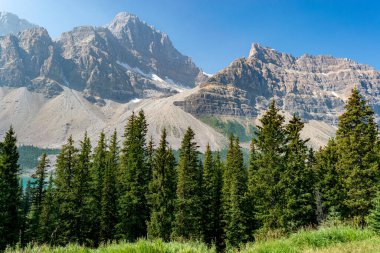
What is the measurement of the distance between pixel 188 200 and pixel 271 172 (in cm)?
1307

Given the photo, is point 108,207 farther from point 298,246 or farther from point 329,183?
point 298,246

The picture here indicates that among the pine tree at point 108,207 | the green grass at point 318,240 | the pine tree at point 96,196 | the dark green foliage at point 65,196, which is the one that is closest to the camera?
the green grass at point 318,240

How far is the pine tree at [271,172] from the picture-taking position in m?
31.6

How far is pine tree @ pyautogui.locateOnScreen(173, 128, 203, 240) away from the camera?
39969 mm

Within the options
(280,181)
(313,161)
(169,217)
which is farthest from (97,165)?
(313,161)

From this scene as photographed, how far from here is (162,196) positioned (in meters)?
40.7

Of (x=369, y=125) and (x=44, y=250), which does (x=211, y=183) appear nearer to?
(x=369, y=125)

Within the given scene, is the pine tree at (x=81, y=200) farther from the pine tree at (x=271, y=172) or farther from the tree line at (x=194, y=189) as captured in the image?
the pine tree at (x=271, y=172)

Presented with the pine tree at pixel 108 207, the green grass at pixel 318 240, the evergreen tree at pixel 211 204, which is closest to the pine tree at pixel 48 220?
the pine tree at pixel 108 207

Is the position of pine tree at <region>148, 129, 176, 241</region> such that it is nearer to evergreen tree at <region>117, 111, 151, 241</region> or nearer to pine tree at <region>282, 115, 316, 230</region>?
evergreen tree at <region>117, 111, 151, 241</region>

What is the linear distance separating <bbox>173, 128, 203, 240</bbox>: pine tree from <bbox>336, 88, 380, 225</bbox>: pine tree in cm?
1825

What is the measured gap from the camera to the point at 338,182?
37750mm

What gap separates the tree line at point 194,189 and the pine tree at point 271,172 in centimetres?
10

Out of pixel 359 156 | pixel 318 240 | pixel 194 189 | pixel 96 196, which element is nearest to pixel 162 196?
pixel 194 189
